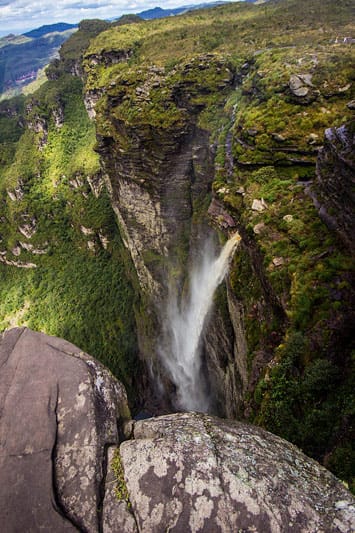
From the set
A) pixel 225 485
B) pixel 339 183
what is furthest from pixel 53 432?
pixel 339 183

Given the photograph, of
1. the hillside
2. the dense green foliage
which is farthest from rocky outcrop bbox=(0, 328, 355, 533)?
the dense green foliage

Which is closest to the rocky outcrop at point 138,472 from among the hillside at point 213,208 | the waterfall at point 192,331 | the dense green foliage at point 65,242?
the hillside at point 213,208

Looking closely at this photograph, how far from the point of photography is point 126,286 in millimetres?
46906

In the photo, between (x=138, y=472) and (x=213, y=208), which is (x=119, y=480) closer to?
(x=138, y=472)

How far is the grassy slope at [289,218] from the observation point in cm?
859

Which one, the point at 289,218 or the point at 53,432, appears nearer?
the point at 53,432

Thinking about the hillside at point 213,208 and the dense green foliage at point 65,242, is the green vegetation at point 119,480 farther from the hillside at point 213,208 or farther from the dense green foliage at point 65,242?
the dense green foliage at point 65,242

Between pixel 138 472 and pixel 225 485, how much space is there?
1687 millimetres

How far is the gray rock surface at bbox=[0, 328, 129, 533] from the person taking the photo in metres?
5.73

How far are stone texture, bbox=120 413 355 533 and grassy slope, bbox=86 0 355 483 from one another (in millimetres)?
2250

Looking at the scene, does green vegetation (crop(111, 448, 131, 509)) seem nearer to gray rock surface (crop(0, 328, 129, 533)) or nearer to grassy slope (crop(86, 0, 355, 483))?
gray rock surface (crop(0, 328, 129, 533))

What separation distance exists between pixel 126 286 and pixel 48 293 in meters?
16.6

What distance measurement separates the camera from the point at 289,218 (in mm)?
11844

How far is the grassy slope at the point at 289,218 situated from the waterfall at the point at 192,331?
14.2ft
